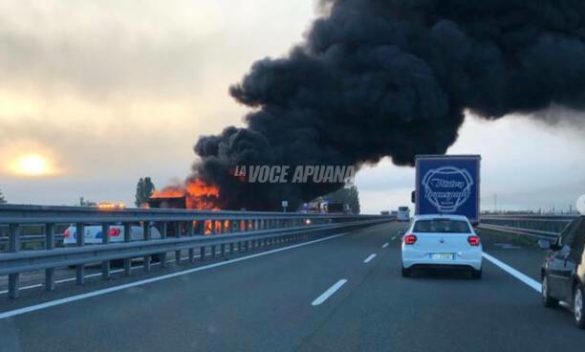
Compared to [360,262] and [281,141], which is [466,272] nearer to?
[360,262]

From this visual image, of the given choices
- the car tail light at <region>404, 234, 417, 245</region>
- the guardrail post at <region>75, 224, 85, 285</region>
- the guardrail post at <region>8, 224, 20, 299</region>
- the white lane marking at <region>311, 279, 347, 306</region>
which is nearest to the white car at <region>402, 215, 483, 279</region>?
the car tail light at <region>404, 234, 417, 245</region>

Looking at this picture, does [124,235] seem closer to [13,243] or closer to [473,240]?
[13,243]

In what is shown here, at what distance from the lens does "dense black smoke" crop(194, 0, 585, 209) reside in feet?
→ 154

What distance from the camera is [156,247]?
48.5 feet

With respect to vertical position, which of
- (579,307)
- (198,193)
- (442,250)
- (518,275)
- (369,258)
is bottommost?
(369,258)

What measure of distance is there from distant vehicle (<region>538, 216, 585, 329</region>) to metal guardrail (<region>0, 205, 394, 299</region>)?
23.4 ft

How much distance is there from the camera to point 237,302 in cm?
1041

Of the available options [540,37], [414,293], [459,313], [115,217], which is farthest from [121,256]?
[540,37]

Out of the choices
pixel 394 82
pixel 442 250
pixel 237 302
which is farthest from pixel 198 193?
pixel 237 302

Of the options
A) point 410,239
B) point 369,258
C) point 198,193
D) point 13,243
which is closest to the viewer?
point 13,243

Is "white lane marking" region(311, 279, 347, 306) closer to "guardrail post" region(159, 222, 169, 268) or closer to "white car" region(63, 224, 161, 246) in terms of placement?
"guardrail post" region(159, 222, 169, 268)

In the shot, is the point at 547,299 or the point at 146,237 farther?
the point at 146,237

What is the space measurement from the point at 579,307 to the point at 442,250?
6.16m

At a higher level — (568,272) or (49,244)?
(49,244)
